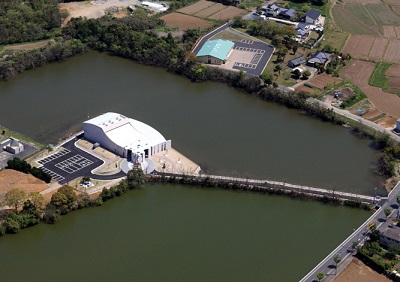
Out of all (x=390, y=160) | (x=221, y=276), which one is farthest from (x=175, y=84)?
(x=221, y=276)

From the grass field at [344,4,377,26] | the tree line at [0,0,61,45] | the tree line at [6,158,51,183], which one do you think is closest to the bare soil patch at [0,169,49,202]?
the tree line at [6,158,51,183]

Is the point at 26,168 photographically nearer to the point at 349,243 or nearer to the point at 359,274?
the point at 349,243

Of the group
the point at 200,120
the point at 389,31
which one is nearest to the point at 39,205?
the point at 200,120

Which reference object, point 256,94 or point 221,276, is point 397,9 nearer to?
point 256,94

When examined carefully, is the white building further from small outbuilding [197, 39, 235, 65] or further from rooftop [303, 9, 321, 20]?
rooftop [303, 9, 321, 20]

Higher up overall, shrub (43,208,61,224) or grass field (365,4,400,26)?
grass field (365,4,400,26)

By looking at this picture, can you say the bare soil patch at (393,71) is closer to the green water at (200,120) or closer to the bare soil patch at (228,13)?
the green water at (200,120)
